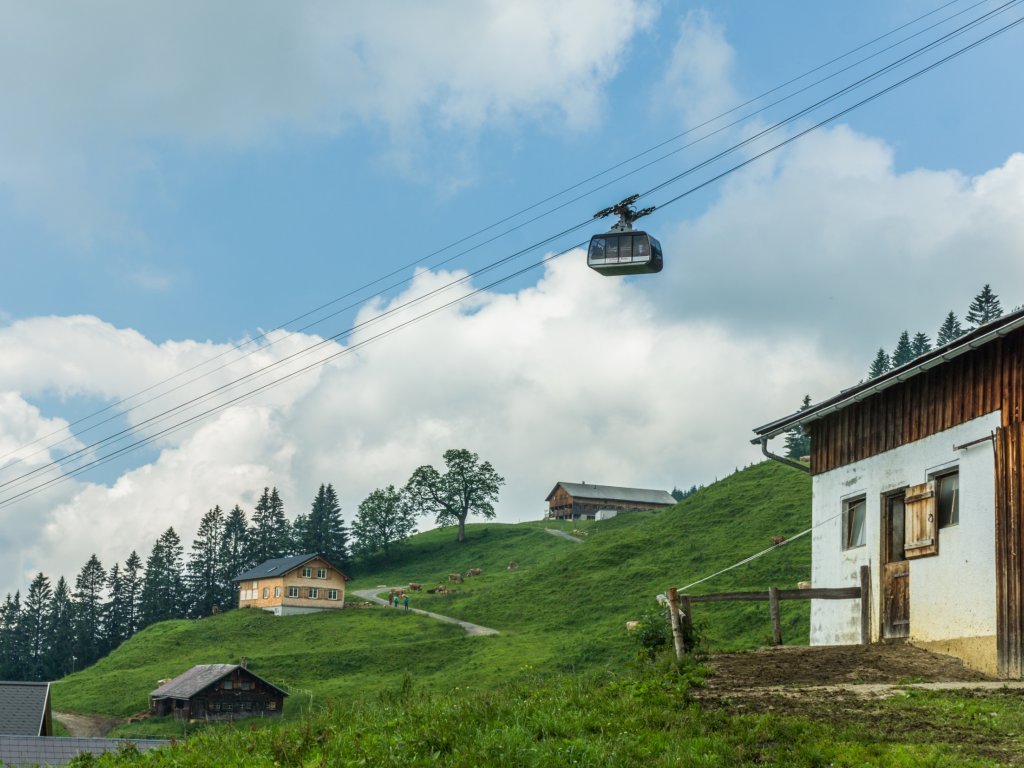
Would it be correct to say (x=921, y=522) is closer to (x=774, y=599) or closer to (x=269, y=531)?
(x=774, y=599)

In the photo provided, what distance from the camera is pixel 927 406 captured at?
2134 cm

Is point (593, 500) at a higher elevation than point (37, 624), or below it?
higher

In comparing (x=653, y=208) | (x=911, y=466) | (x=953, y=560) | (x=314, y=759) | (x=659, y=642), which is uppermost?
(x=653, y=208)

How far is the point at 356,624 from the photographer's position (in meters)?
81.1

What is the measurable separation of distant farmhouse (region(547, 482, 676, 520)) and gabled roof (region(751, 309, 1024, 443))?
388 ft

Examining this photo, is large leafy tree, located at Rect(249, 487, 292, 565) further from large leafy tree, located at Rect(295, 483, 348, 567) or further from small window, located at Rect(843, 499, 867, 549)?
small window, located at Rect(843, 499, 867, 549)

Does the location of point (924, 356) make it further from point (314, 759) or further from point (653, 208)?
point (314, 759)

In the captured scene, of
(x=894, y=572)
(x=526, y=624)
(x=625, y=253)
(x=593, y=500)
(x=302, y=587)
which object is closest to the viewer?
(x=894, y=572)

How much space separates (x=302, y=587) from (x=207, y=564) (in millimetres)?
31886

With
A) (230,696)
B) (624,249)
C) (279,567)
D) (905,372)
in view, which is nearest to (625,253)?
(624,249)

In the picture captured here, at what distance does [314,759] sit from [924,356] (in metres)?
14.2

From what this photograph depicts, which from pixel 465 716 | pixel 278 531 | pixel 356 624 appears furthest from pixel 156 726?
pixel 278 531

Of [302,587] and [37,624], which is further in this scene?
[37,624]

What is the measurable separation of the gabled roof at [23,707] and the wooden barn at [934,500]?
33.2 metres
